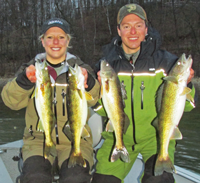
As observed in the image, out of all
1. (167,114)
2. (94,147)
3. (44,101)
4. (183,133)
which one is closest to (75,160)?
(44,101)

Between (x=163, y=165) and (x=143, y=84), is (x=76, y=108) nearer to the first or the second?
(x=143, y=84)

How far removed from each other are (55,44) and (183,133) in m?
6.57

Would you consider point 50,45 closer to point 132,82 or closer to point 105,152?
point 132,82

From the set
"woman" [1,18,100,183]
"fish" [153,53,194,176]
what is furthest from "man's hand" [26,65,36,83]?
"fish" [153,53,194,176]

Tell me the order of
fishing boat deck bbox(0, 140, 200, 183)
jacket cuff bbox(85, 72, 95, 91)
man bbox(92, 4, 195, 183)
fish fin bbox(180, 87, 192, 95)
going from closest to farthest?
fish fin bbox(180, 87, 192, 95) → jacket cuff bbox(85, 72, 95, 91) → man bbox(92, 4, 195, 183) → fishing boat deck bbox(0, 140, 200, 183)

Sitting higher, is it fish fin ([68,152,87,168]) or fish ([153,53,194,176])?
fish ([153,53,194,176])

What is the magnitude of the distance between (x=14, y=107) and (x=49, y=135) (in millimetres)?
699

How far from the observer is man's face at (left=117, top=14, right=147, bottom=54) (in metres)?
3.48

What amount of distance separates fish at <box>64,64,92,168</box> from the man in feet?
1.74

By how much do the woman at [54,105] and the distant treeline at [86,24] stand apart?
770 inches

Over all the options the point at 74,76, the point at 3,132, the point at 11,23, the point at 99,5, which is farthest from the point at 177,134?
the point at 11,23

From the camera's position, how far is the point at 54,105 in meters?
3.26

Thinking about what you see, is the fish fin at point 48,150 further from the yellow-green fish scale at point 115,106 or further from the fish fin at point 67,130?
the yellow-green fish scale at point 115,106

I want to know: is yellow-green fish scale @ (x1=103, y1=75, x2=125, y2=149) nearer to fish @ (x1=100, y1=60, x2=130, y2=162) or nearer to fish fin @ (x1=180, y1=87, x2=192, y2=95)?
fish @ (x1=100, y1=60, x2=130, y2=162)
